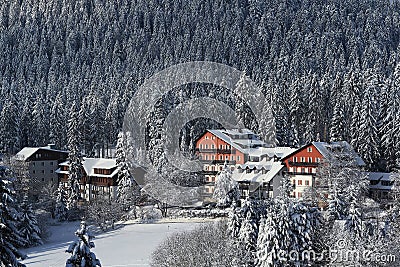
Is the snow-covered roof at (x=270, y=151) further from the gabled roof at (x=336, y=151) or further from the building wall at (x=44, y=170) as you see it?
the building wall at (x=44, y=170)

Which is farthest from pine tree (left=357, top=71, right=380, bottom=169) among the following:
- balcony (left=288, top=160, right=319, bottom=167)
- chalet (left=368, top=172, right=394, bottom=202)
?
balcony (left=288, top=160, right=319, bottom=167)

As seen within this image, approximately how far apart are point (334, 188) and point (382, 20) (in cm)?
13994

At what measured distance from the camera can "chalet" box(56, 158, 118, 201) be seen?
227 ft

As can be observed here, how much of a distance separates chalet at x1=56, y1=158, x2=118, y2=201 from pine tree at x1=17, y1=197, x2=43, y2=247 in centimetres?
1191

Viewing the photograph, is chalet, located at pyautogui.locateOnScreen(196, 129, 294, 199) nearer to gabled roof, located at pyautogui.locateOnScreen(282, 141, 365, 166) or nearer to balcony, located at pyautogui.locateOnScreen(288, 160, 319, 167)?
balcony, located at pyautogui.locateOnScreen(288, 160, 319, 167)

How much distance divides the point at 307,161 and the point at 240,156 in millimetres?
9185

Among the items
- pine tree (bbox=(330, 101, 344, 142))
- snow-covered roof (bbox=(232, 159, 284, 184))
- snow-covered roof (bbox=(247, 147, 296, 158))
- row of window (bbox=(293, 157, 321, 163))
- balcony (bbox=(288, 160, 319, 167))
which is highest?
pine tree (bbox=(330, 101, 344, 142))

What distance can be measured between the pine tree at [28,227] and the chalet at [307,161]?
86.7 feet

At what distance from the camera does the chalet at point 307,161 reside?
62.0 meters

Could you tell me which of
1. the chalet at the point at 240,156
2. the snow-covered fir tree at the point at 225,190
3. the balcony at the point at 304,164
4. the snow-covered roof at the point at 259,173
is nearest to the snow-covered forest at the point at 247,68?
the balcony at the point at 304,164

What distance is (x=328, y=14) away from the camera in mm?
184375

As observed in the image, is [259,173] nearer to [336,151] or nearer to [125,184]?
[336,151]

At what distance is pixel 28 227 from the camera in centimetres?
5581

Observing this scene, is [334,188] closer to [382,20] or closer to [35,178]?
[35,178]
